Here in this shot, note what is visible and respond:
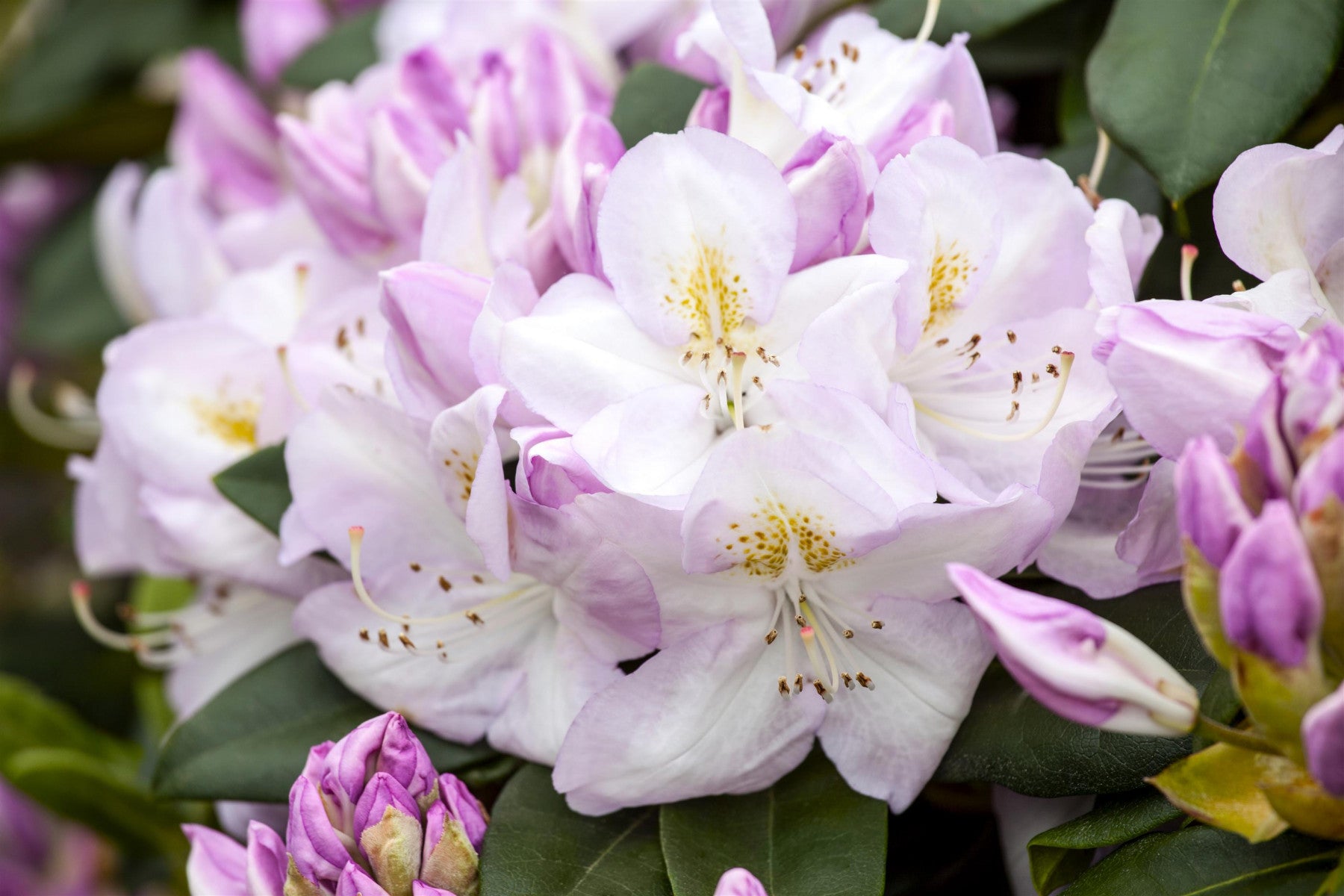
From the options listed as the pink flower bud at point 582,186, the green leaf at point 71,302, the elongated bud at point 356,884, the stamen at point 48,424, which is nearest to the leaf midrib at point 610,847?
A: the elongated bud at point 356,884

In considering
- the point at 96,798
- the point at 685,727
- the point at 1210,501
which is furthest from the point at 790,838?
the point at 96,798

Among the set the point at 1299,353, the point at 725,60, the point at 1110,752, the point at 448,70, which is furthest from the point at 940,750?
the point at 448,70

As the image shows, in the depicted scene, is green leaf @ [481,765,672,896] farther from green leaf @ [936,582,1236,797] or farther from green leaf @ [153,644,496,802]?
green leaf @ [936,582,1236,797]

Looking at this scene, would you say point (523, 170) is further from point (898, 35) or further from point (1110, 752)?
point (1110, 752)

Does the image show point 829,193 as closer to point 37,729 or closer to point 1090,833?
point 1090,833

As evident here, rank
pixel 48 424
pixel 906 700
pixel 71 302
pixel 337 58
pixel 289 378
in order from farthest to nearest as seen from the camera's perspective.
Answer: pixel 71 302
pixel 48 424
pixel 337 58
pixel 289 378
pixel 906 700

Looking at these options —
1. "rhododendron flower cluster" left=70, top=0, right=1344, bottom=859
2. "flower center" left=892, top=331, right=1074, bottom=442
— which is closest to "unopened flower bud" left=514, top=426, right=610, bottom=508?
"rhododendron flower cluster" left=70, top=0, right=1344, bottom=859

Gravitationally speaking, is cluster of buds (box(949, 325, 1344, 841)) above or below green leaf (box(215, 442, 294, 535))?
above
